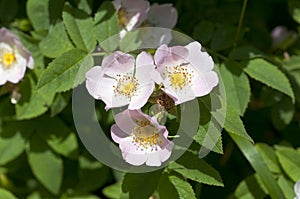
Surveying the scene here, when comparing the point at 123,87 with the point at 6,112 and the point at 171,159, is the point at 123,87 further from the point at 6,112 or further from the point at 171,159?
the point at 6,112

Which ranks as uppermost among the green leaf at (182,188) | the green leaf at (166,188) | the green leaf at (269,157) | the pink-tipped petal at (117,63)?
the pink-tipped petal at (117,63)

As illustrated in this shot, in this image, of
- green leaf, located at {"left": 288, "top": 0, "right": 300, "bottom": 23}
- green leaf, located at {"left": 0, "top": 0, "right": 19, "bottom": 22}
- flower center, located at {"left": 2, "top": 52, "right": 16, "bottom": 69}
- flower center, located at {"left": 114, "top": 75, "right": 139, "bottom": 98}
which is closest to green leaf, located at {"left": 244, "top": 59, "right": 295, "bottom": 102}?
green leaf, located at {"left": 288, "top": 0, "right": 300, "bottom": 23}

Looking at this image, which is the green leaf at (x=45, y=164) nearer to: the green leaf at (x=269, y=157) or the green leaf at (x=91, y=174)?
the green leaf at (x=91, y=174)

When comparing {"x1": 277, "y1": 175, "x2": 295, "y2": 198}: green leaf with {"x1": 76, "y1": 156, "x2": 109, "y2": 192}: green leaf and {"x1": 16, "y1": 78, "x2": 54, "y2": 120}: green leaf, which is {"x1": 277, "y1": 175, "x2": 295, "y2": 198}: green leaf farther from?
{"x1": 16, "y1": 78, "x2": 54, "y2": 120}: green leaf

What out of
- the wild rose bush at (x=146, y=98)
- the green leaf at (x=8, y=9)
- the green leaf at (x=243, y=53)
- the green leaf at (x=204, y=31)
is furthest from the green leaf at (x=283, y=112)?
the green leaf at (x=8, y=9)

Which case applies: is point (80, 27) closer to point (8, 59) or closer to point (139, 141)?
point (8, 59)

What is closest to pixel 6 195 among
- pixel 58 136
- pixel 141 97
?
pixel 58 136

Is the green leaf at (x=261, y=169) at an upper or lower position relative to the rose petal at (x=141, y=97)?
lower
